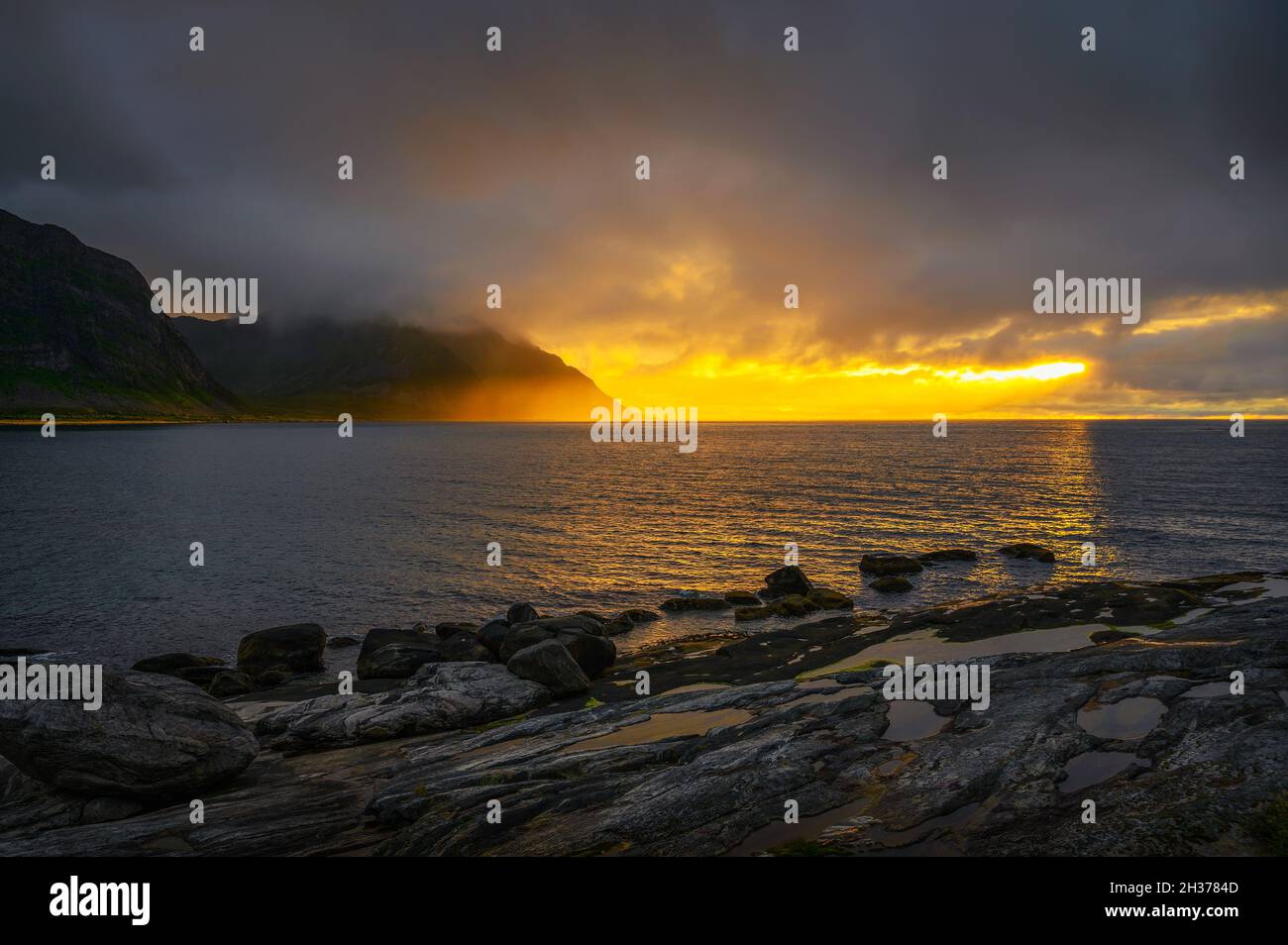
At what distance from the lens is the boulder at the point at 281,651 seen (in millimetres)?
31375

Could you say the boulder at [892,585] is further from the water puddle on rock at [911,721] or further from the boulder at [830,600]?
the water puddle on rock at [911,721]

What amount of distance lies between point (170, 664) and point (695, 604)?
2754 cm

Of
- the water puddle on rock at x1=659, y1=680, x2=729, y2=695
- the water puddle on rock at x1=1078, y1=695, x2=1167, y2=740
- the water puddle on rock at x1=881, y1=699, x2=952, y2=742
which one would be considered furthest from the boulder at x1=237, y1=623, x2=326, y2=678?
the water puddle on rock at x1=1078, y1=695, x2=1167, y2=740

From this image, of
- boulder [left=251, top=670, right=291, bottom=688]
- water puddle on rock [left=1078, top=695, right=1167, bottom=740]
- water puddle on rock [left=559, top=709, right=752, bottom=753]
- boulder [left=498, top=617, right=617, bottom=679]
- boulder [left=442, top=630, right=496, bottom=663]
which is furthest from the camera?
boulder [left=442, top=630, right=496, bottom=663]

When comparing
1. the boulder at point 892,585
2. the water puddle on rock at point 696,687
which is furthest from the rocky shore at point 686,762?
the boulder at point 892,585

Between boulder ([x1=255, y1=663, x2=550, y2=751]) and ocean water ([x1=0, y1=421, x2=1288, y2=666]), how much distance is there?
12.0m

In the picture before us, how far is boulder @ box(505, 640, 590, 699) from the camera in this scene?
2612 cm

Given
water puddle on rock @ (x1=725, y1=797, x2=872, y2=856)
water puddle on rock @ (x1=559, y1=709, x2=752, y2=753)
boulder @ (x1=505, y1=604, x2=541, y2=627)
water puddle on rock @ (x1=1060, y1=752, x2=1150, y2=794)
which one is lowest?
boulder @ (x1=505, y1=604, x2=541, y2=627)

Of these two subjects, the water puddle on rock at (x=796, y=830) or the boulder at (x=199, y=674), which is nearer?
the water puddle on rock at (x=796, y=830)

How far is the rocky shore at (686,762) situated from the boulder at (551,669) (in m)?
0.09

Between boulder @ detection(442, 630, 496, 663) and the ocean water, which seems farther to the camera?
the ocean water

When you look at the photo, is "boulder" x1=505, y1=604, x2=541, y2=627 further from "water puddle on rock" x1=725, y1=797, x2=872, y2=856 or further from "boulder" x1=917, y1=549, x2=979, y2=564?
"boulder" x1=917, y1=549, x2=979, y2=564

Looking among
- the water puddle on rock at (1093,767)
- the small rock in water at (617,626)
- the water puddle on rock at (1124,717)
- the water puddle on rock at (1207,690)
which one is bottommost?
the small rock in water at (617,626)

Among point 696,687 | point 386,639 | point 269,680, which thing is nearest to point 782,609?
point 696,687
